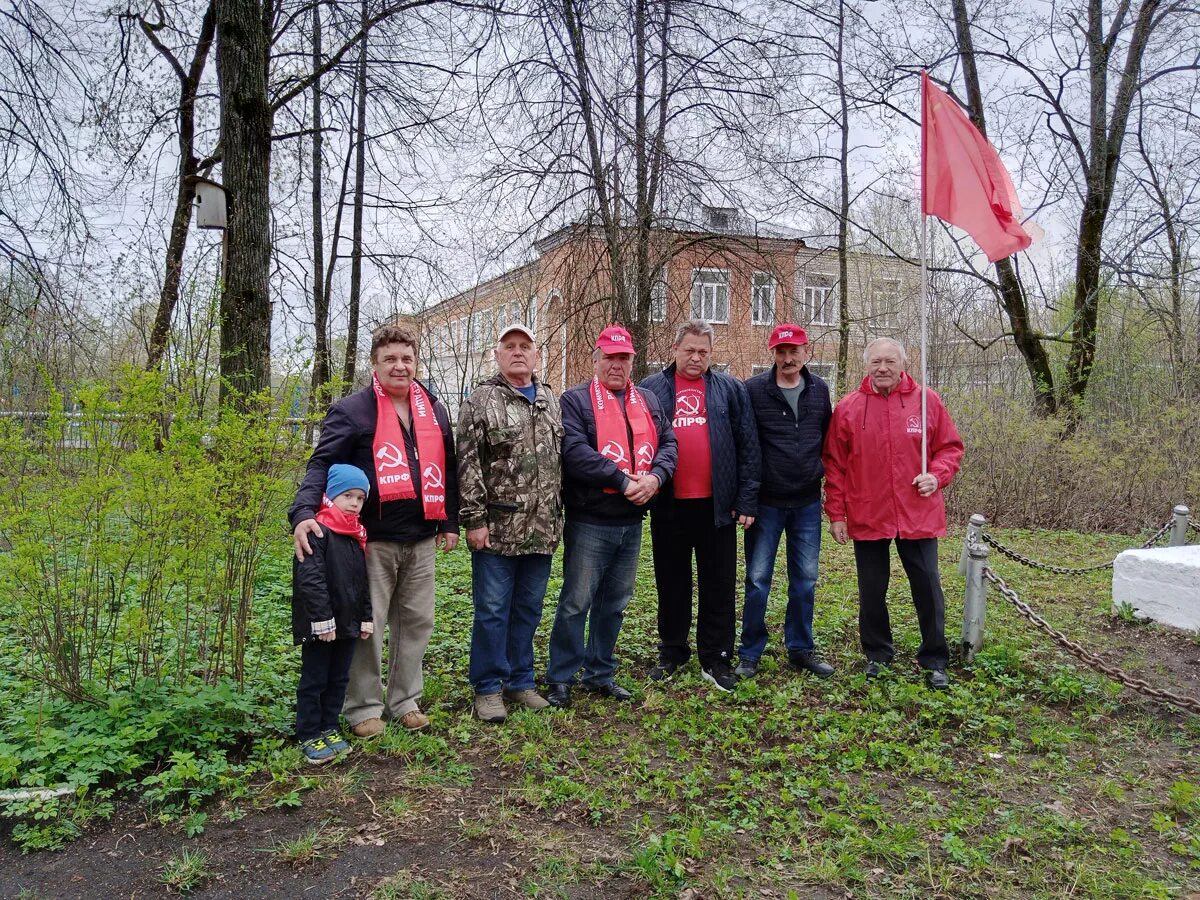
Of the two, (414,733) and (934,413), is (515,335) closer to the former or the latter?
(414,733)

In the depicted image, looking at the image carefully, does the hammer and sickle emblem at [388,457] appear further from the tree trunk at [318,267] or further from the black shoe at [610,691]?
the tree trunk at [318,267]

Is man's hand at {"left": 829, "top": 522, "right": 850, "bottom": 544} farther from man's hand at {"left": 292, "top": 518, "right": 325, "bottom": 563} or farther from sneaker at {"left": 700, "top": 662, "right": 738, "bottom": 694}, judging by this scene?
man's hand at {"left": 292, "top": 518, "right": 325, "bottom": 563}

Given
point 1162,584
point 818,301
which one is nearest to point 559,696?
point 1162,584

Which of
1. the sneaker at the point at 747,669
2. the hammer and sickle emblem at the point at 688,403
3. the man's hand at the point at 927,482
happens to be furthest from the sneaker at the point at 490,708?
the man's hand at the point at 927,482

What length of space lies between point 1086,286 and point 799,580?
1229cm

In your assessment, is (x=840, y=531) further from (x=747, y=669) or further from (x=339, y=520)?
(x=339, y=520)

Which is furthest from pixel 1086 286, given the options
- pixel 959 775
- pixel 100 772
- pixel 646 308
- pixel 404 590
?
pixel 100 772

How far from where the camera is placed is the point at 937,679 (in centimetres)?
485

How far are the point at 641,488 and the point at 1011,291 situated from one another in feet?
41.2

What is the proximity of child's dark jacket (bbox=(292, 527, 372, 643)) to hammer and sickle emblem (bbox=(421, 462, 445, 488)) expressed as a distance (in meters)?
0.49

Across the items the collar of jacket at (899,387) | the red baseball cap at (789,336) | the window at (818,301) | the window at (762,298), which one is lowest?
the collar of jacket at (899,387)

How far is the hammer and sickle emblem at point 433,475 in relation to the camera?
407 cm

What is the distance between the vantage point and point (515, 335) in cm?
432

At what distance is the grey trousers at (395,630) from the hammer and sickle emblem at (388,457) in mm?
388
